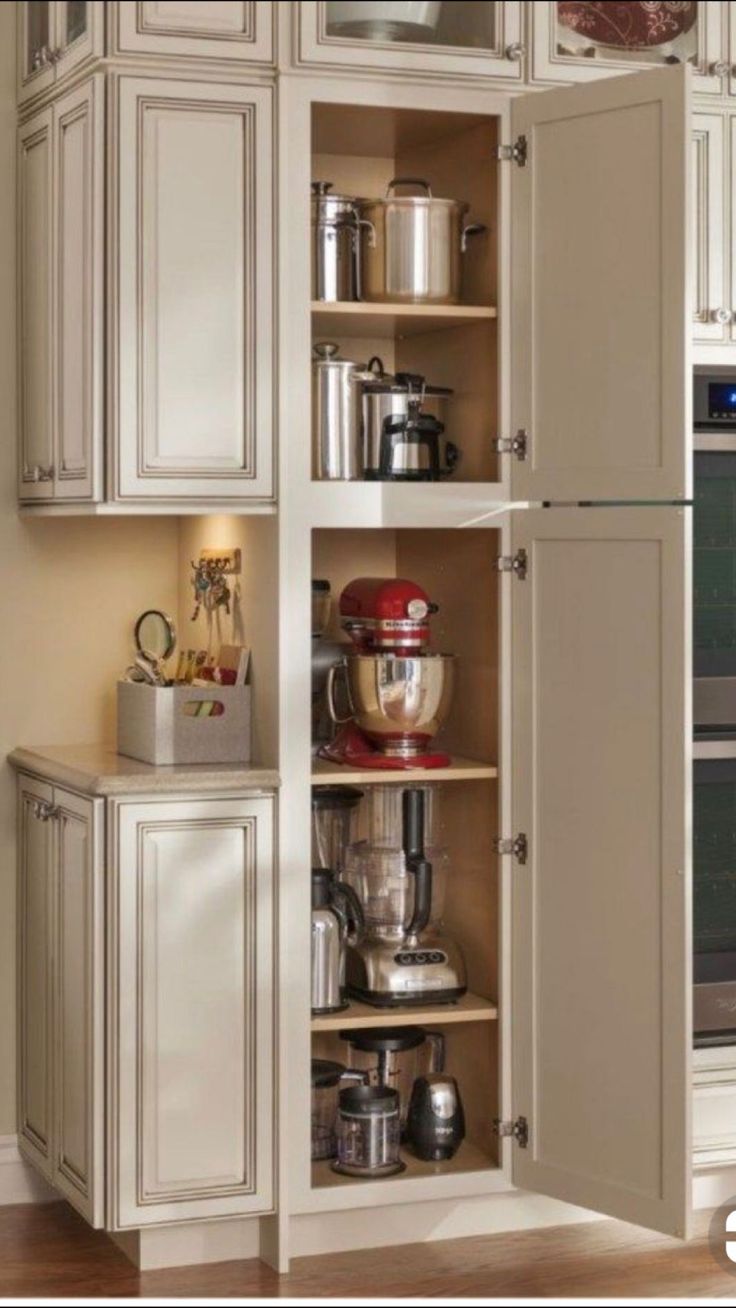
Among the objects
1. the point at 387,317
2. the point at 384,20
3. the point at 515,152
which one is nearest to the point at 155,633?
the point at 387,317

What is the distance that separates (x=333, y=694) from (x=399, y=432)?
49 cm

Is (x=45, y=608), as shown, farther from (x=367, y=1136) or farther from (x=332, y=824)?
(x=367, y=1136)

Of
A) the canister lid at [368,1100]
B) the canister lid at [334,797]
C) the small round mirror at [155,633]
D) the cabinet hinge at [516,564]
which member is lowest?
the canister lid at [368,1100]

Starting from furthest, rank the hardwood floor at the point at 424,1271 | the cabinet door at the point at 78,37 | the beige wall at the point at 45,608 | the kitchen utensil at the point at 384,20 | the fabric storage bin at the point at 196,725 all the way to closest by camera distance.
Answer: the beige wall at the point at 45,608 < the fabric storage bin at the point at 196,725 < the hardwood floor at the point at 424,1271 < the cabinet door at the point at 78,37 < the kitchen utensil at the point at 384,20

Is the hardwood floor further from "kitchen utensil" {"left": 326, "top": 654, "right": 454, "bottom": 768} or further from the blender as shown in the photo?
→ "kitchen utensil" {"left": 326, "top": 654, "right": 454, "bottom": 768}

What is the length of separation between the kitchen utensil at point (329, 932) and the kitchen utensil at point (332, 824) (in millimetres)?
56

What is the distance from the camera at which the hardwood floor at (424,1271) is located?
11.6 feet

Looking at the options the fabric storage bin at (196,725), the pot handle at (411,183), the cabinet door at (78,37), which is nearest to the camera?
the cabinet door at (78,37)

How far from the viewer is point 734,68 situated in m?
3.84

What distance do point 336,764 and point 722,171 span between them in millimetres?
1302

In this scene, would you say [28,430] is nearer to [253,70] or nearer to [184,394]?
[184,394]

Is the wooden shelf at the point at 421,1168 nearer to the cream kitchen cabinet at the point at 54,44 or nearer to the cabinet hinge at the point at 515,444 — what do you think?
the cabinet hinge at the point at 515,444

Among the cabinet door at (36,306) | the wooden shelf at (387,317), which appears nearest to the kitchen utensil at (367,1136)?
the cabinet door at (36,306)

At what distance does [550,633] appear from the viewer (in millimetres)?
3613
